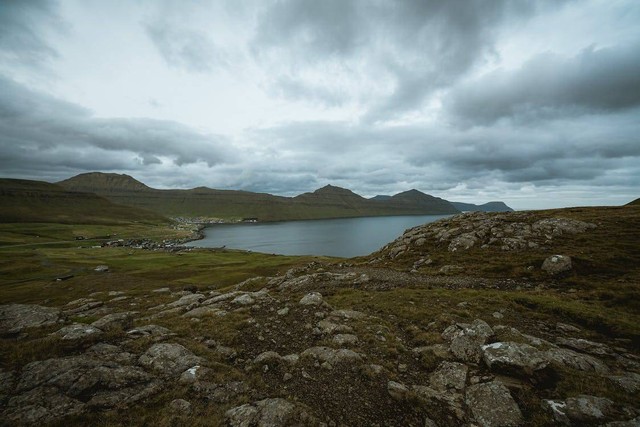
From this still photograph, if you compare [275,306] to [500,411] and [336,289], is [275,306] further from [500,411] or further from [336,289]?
[500,411]

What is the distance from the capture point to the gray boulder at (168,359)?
1283 centimetres

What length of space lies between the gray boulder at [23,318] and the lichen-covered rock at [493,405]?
1079 inches

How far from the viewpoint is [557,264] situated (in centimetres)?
2970

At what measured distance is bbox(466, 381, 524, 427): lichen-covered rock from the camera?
9.96 metres

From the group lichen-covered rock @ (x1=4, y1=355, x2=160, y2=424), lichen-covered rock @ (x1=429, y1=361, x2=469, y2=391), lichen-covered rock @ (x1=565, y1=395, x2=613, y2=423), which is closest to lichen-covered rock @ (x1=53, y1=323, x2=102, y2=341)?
lichen-covered rock @ (x1=4, y1=355, x2=160, y2=424)

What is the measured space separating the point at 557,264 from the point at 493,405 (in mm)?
27359

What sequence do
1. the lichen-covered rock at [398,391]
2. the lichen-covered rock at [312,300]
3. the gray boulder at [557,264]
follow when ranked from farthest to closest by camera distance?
the gray boulder at [557,264] → the lichen-covered rock at [312,300] → the lichen-covered rock at [398,391]

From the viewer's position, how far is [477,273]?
32.7 meters

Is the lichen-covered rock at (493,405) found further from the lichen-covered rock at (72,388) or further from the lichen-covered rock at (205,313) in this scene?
the lichen-covered rock at (205,313)

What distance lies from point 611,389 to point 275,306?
19.8m

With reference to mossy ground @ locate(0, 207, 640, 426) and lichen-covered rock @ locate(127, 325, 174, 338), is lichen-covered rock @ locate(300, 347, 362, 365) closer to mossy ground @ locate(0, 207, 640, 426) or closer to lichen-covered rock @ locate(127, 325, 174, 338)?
mossy ground @ locate(0, 207, 640, 426)

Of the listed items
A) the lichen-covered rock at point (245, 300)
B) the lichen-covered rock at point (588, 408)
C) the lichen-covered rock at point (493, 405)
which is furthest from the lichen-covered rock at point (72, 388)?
the lichen-covered rock at point (588, 408)

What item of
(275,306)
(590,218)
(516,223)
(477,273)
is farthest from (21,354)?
(590,218)

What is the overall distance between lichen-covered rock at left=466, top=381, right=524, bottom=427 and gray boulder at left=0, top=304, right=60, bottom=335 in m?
27.4
